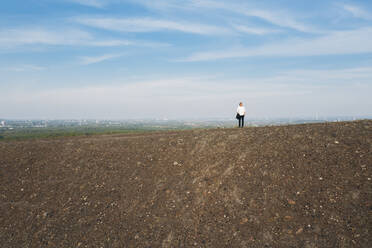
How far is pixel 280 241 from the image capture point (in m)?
7.66

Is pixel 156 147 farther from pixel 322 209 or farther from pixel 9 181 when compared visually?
pixel 322 209

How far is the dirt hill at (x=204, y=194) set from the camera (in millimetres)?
8195

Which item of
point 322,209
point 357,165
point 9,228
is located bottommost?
point 9,228

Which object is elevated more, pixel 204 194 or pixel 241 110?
pixel 241 110

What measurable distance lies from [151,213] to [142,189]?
5.70 feet

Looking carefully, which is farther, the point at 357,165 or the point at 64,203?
the point at 64,203

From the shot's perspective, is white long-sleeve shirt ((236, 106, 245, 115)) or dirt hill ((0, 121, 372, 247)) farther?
white long-sleeve shirt ((236, 106, 245, 115))

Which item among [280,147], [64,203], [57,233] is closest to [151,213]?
[57,233]

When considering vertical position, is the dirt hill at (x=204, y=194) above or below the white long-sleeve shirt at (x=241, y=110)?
below

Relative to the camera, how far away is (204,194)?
407 inches

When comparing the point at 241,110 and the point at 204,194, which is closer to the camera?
the point at 204,194

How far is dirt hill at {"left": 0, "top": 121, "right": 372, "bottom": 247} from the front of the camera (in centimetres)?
820

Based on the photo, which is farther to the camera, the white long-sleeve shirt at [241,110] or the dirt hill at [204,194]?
the white long-sleeve shirt at [241,110]

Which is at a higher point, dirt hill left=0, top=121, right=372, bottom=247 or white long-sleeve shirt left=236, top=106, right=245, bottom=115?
white long-sleeve shirt left=236, top=106, right=245, bottom=115
